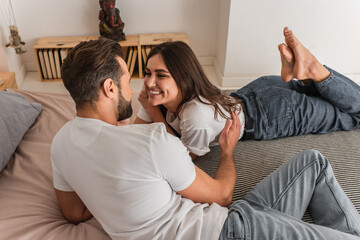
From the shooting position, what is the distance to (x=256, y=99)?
1.73 m

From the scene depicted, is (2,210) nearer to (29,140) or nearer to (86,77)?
(29,140)

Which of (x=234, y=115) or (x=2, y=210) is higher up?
(x=234, y=115)

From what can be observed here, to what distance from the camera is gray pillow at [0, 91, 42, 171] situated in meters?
1.40

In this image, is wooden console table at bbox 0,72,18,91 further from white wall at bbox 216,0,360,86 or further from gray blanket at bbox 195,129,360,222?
white wall at bbox 216,0,360,86

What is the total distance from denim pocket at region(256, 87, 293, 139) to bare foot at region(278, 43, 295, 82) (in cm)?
15

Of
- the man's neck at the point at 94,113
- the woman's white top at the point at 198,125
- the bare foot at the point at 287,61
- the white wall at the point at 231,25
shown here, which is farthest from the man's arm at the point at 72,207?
the white wall at the point at 231,25

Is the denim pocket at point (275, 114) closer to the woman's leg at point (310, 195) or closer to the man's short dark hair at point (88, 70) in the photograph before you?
the woman's leg at point (310, 195)

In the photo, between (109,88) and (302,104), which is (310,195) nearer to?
(302,104)

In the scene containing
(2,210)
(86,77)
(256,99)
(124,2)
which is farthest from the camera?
(124,2)

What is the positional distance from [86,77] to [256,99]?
98 cm

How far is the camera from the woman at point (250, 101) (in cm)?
146

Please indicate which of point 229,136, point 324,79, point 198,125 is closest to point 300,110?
point 324,79

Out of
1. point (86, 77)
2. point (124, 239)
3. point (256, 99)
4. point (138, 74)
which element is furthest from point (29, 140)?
point (138, 74)

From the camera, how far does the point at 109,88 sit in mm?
1065
